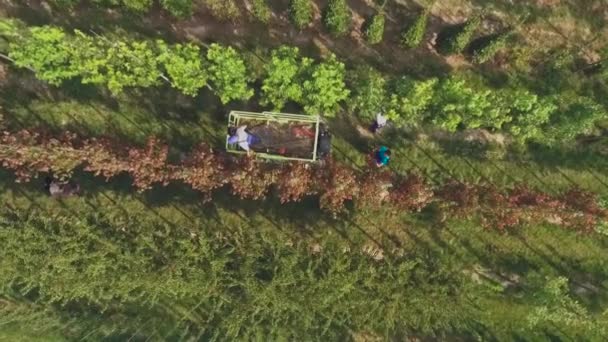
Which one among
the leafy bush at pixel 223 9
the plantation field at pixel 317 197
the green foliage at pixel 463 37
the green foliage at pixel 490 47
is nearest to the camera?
the green foliage at pixel 463 37

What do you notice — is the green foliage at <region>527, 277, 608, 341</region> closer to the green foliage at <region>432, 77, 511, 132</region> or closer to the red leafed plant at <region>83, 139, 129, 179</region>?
the green foliage at <region>432, 77, 511, 132</region>

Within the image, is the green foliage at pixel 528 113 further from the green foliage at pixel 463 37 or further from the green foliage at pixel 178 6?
the green foliage at pixel 178 6

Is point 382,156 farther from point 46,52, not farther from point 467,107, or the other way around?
point 46,52

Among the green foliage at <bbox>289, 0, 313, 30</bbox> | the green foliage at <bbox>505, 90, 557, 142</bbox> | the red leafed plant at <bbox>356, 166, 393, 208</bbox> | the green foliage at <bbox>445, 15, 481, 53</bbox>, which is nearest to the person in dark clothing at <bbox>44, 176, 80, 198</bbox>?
the green foliage at <bbox>289, 0, 313, 30</bbox>

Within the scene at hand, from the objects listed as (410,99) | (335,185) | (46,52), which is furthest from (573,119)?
(46,52)

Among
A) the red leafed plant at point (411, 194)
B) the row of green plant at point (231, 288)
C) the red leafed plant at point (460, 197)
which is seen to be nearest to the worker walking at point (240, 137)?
the row of green plant at point (231, 288)

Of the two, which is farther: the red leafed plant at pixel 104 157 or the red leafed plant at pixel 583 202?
the red leafed plant at pixel 583 202

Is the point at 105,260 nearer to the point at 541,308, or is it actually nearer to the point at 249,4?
the point at 249,4
